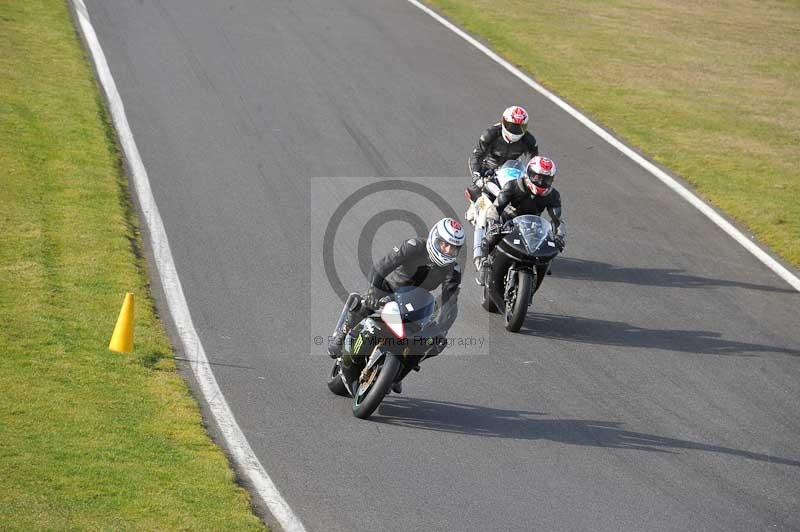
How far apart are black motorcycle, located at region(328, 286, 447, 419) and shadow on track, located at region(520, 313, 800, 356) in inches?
139

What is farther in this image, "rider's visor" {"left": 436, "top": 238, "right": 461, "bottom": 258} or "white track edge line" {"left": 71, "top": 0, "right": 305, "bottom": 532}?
"rider's visor" {"left": 436, "top": 238, "right": 461, "bottom": 258}

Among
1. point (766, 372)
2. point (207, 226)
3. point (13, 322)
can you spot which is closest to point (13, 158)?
point (207, 226)

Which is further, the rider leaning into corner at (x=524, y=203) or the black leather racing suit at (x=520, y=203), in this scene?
the black leather racing suit at (x=520, y=203)

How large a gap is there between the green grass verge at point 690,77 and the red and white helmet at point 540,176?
16.8 ft

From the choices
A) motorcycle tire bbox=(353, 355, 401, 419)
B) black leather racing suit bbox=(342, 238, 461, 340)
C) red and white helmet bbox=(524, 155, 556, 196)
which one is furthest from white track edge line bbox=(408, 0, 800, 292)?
motorcycle tire bbox=(353, 355, 401, 419)

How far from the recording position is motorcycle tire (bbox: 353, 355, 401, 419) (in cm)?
1056

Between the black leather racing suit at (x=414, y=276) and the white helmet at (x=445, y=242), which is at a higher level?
the white helmet at (x=445, y=242)

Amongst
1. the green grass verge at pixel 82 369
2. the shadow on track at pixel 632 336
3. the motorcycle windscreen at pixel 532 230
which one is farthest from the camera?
the motorcycle windscreen at pixel 532 230

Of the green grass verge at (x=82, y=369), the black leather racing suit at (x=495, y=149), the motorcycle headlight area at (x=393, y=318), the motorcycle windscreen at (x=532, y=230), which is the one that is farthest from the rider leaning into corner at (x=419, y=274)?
the black leather racing suit at (x=495, y=149)

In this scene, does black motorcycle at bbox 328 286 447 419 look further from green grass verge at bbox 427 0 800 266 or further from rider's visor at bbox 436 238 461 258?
green grass verge at bbox 427 0 800 266

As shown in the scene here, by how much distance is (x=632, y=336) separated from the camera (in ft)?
46.4

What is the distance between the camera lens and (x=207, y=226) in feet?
53.2

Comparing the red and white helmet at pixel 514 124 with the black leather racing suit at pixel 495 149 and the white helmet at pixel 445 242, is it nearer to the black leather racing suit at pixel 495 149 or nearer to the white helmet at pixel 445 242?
the black leather racing suit at pixel 495 149

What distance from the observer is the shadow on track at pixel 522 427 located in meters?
11.1
